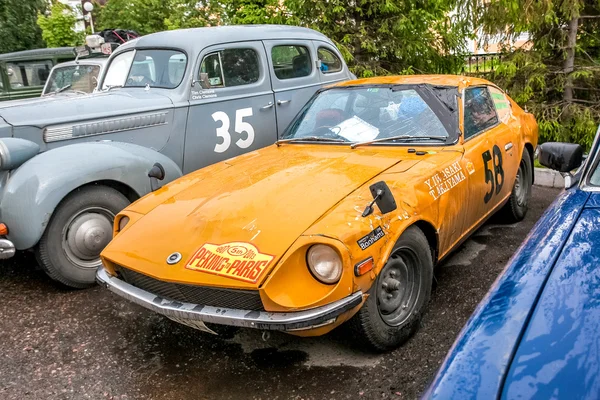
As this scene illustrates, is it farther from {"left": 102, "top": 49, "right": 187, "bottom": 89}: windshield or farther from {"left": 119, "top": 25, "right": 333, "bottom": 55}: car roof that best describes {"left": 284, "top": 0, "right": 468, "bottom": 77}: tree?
{"left": 102, "top": 49, "right": 187, "bottom": 89}: windshield

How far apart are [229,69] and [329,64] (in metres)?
1.73

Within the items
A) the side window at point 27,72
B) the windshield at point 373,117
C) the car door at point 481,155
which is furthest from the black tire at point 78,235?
the side window at point 27,72

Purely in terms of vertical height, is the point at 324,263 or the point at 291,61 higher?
the point at 291,61

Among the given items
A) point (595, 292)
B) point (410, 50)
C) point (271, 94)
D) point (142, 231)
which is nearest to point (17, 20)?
point (410, 50)

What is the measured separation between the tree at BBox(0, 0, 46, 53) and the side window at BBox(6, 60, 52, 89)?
1061 centimetres

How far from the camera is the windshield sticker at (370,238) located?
2695 millimetres

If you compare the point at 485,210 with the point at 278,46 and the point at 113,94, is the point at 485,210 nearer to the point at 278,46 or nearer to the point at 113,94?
the point at 278,46

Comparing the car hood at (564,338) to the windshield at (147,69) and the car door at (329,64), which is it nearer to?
the windshield at (147,69)

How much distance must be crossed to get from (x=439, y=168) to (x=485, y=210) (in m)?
0.93

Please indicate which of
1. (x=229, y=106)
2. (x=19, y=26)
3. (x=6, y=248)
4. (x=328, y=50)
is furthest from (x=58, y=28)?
(x=6, y=248)

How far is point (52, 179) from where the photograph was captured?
396cm

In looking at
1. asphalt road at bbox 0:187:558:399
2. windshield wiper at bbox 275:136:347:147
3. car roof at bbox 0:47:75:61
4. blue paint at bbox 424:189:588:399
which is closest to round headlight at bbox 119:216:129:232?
asphalt road at bbox 0:187:558:399

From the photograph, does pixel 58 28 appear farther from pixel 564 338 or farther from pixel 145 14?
pixel 564 338

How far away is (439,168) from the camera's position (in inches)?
136
